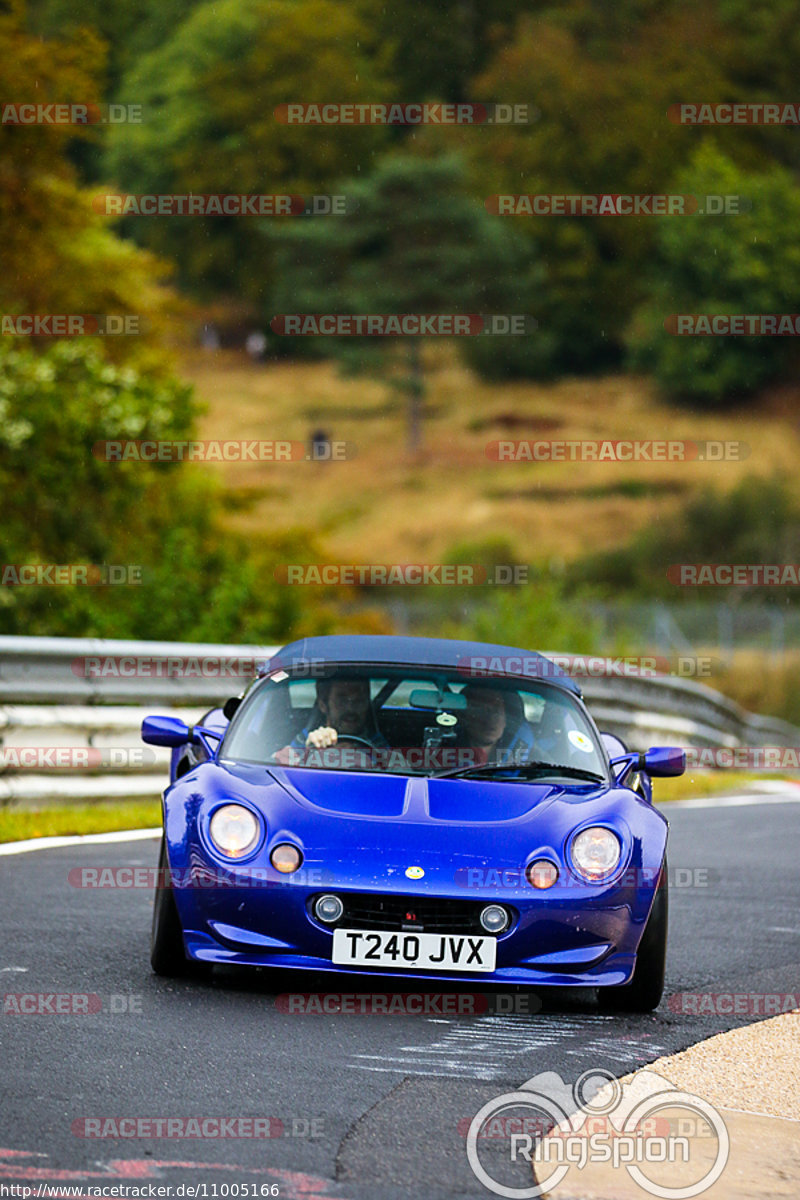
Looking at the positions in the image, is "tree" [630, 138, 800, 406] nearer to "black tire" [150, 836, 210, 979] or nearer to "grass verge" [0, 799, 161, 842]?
"grass verge" [0, 799, 161, 842]

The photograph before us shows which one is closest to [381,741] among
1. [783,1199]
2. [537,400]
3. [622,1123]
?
[622,1123]

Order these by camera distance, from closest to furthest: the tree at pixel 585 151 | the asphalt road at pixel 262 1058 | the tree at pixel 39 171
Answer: the asphalt road at pixel 262 1058, the tree at pixel 39 171, the tree at pixel 585 151

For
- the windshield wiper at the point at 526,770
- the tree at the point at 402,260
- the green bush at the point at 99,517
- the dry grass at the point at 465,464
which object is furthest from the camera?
the tree at the point at 402,260

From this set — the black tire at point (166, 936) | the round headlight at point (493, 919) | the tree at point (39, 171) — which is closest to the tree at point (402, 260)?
the tree at point (39, 171)

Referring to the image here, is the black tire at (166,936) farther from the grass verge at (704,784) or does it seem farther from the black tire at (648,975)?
the grass verge at (704,784)

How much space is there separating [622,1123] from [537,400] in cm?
10292

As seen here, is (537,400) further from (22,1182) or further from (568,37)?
(22,1182)

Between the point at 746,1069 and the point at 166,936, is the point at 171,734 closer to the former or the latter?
the point at 166,936

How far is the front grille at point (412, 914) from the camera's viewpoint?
664cm

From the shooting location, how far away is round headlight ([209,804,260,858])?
6.81 m

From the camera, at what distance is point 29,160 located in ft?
95.2

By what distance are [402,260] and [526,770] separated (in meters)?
91.9

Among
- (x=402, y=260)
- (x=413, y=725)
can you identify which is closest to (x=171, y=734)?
(x=413, y=725)

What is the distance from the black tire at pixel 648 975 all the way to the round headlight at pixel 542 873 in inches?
15.5
